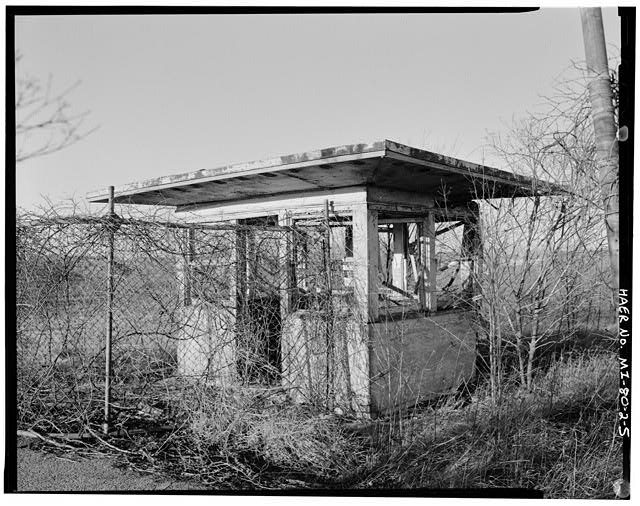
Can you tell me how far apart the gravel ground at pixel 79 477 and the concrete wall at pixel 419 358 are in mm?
2354

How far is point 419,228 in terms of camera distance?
22.5ft

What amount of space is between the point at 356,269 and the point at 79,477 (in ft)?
11.0

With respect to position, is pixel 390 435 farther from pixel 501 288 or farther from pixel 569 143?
pixel 569 143

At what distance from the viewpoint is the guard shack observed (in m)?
5.26

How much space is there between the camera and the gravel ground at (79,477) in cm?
421

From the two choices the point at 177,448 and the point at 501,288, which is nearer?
the point at 177,448

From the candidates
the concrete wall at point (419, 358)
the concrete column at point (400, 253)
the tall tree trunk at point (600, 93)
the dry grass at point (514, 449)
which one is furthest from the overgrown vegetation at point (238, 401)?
the concrete column at point (400, 253)

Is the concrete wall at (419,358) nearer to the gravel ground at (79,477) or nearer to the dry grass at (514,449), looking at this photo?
the dry grass at (514,449)

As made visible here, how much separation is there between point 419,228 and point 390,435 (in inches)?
121

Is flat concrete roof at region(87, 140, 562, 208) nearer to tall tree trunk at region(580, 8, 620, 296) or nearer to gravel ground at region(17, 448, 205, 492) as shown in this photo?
tall tree trunk at region(580, 8, 620, 296)

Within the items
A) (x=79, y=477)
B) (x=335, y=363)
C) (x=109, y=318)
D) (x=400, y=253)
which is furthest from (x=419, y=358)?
(x=79, y=477)

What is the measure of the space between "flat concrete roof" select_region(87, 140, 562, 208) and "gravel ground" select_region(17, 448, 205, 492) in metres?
3.01

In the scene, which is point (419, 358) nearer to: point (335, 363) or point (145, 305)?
point (335, 363)

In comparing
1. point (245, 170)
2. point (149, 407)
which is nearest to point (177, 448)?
point (149, 407)
